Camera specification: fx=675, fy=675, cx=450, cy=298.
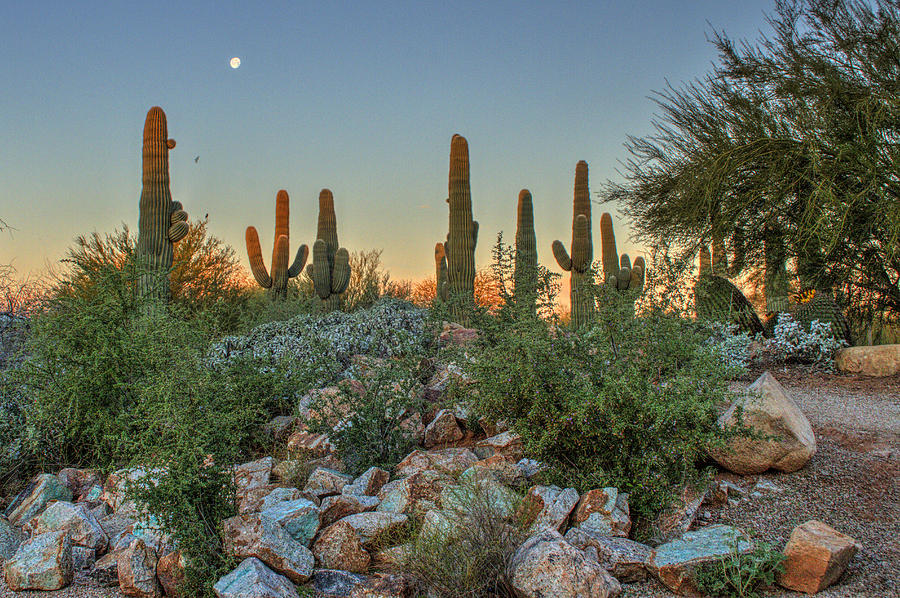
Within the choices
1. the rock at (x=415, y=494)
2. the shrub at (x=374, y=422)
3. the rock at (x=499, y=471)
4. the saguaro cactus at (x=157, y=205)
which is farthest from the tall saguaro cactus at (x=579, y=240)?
the rock at (x=415, y=494)

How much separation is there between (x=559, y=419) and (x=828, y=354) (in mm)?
7493

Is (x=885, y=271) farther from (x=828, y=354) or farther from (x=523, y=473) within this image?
(x=523, y=473)

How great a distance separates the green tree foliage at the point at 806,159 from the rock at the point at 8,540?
951 centimetres

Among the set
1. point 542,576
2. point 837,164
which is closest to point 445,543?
point 542,576

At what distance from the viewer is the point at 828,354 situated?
10.1 metres

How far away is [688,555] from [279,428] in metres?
4.05

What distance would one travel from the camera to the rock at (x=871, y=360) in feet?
31.4

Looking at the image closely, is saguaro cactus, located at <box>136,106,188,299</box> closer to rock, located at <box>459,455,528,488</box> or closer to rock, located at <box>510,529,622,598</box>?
rock, located at <box>459,455,528,488</box>

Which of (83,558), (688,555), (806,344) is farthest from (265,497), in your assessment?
(806,344)

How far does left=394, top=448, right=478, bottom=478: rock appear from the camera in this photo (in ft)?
15.6

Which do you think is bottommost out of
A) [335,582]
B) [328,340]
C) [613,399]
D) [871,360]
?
[335,582]

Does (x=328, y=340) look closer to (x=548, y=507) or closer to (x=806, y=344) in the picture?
(x=548, y=507)

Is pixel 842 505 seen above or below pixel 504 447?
below

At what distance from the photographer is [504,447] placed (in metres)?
Answer: 5.15
